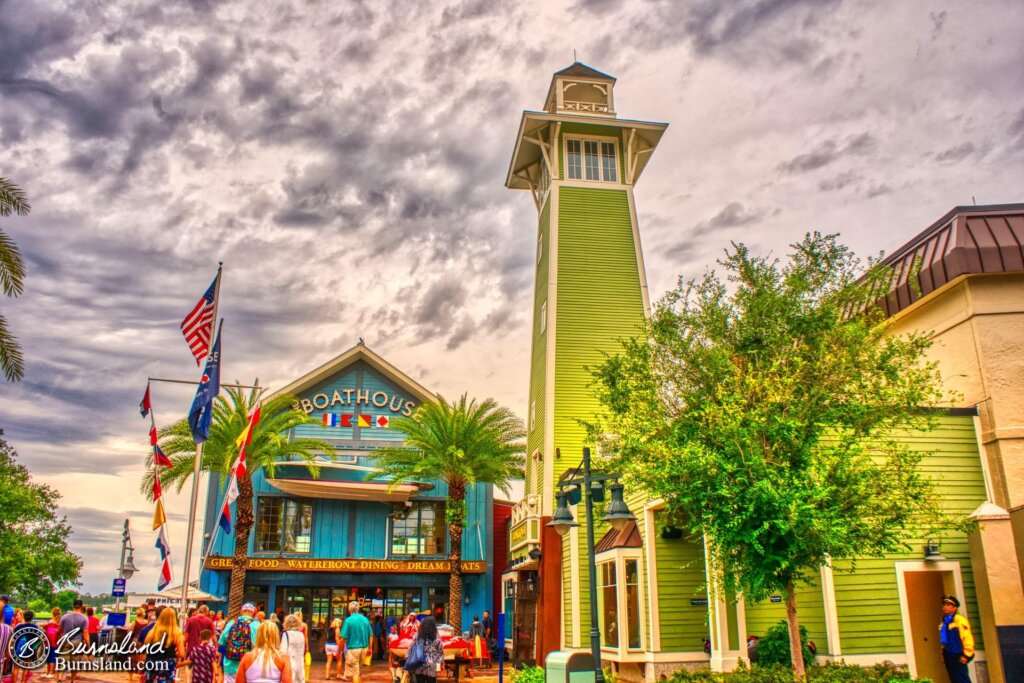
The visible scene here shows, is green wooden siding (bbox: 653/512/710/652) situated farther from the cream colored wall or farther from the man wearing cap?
the cream colored wall

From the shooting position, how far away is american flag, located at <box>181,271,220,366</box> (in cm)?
1844

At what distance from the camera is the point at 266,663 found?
29.1 ft

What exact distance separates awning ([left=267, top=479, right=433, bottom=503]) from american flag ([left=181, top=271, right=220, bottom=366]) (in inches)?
585

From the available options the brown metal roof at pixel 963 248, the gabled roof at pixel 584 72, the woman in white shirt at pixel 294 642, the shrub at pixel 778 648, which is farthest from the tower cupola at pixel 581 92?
the woman in white shirt at pixel 294 642

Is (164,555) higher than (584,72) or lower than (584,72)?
lower

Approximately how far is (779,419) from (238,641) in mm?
9242

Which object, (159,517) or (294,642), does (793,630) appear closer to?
(294,642)

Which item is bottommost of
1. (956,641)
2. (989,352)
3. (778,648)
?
(778,648)

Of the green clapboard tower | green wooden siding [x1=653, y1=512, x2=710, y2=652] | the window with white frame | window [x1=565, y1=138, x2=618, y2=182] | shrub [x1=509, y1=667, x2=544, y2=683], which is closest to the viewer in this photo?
shrub [x1=509, y1=667, x2=544, y2=683]

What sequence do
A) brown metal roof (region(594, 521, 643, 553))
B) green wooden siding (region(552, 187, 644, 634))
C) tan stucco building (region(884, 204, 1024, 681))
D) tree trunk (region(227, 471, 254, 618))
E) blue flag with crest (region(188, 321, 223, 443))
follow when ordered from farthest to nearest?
tree trunk (region(227, 471, 254, 618)), green wooden siding (region(552, 187, 644, 634)), brown metal roof (region(594, 521, 643, 553)), blue flag with crest (region(188, 321, 223, 443)), tan stucco building (region(884, 204, 1024, 681))

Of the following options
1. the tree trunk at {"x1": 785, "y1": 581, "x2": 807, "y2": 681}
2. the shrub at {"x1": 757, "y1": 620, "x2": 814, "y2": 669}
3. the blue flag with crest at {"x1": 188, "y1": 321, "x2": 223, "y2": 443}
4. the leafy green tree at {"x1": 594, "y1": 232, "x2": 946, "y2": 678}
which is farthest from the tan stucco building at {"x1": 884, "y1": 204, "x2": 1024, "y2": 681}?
the blue flag with crest at {"x1": 188, "y1": 321, "x2": 223, "y2": 443}

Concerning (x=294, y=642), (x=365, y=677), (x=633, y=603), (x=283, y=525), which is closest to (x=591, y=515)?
(x=294, y=642)

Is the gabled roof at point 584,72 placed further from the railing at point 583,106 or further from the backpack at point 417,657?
the backpack at point 417,657

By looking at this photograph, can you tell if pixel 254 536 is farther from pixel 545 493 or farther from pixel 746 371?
pixel 746 371
